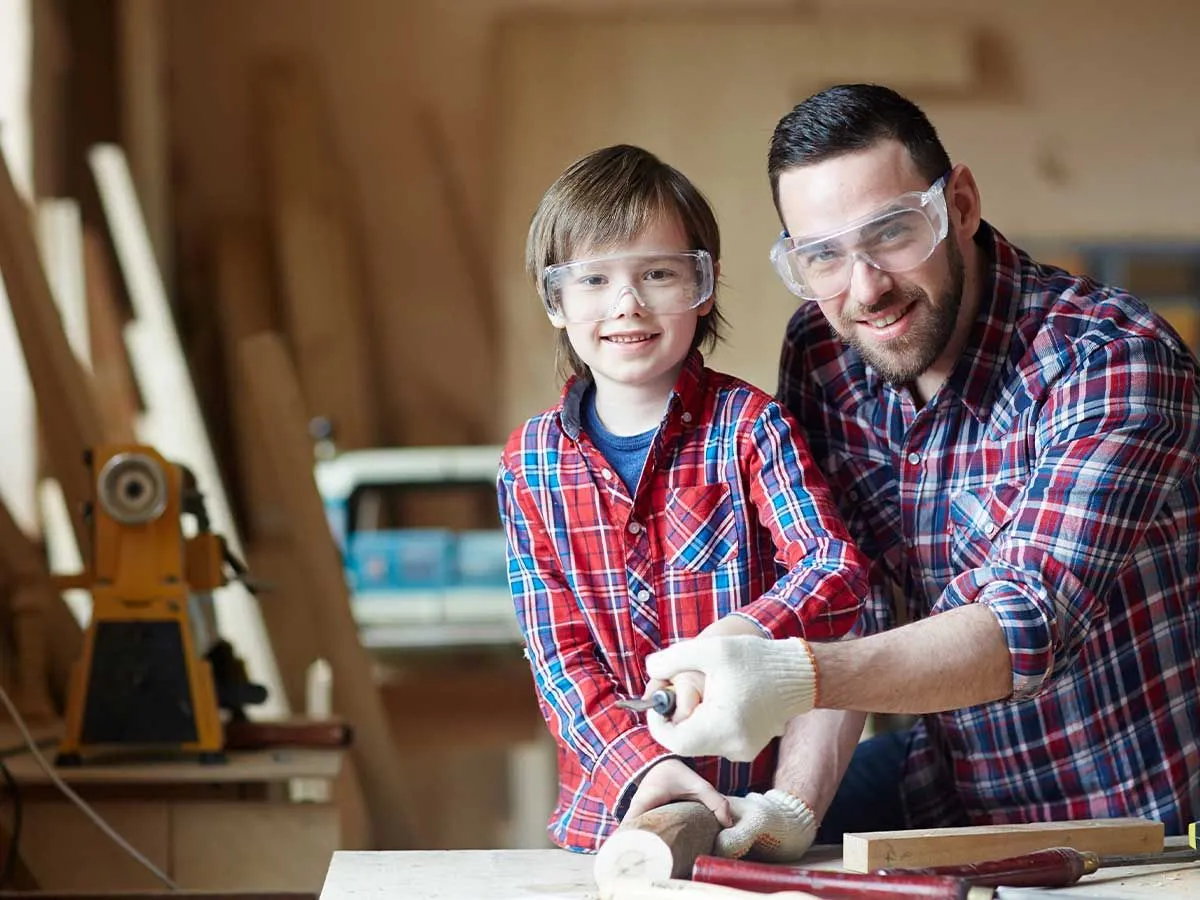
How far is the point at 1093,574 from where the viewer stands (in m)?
1.69

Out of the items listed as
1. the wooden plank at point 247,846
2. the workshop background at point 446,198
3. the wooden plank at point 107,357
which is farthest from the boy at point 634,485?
the workshop background at point 446,198

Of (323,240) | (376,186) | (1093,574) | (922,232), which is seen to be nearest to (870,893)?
(1093,574)

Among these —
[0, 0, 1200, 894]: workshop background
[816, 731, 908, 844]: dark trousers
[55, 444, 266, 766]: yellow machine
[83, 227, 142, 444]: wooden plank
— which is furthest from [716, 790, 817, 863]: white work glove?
[0, 0, 1200, 894]: workshop background

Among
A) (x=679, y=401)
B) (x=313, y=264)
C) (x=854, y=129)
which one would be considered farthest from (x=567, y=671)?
(x=313, y=264)

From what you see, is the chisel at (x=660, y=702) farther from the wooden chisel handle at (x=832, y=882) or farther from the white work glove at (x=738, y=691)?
the wooden chisel handle at (x=832, y=882)

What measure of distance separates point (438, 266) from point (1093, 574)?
417 centimetres

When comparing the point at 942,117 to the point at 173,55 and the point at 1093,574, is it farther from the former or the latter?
the point at 1093,574

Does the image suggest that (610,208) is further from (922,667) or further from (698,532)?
(922,667)

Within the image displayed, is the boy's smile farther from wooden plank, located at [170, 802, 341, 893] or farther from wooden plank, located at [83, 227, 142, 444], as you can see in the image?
wooden plank, located at [83, 227, 142, 444]

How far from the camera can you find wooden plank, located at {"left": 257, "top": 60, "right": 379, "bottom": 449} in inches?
203

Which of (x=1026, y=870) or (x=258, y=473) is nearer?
(x=1026, y=870)

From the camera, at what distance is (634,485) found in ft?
6.23

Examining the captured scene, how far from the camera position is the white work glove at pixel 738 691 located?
144cm

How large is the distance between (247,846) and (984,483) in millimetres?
1504
